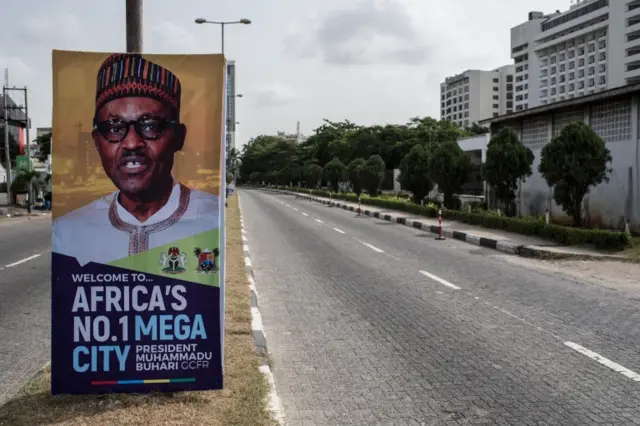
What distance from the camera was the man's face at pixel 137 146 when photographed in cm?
445

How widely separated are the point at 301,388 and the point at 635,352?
11.5ft

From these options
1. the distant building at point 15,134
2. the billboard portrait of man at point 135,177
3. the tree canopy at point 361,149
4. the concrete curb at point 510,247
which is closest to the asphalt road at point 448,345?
the billboard portrait of man at point 135,177

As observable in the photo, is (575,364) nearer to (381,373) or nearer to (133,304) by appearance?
(381,373)

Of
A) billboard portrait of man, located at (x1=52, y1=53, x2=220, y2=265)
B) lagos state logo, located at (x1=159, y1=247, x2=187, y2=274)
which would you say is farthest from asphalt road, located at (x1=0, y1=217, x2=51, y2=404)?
lagos state logo, located at (x1=159, y1=247, x2=187, y2=274)

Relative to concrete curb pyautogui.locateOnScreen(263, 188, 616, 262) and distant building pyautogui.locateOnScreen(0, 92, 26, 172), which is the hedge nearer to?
concrete curb pyautogui.locateOnScreen(263, 188, 616, 262)

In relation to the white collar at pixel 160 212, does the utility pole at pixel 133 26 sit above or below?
above

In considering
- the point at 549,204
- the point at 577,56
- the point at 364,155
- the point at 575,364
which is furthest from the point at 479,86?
→ the point at 575,364

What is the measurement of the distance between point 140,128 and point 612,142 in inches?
768

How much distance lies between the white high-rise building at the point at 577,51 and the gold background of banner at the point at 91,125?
80226 millimetres

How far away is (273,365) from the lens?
6.18 m

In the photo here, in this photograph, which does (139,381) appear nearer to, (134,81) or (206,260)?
(206,260)

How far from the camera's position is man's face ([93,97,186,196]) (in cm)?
445

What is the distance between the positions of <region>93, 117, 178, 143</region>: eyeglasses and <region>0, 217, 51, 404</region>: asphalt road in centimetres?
229

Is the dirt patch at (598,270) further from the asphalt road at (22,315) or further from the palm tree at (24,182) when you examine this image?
the palm tree at (24,182)
